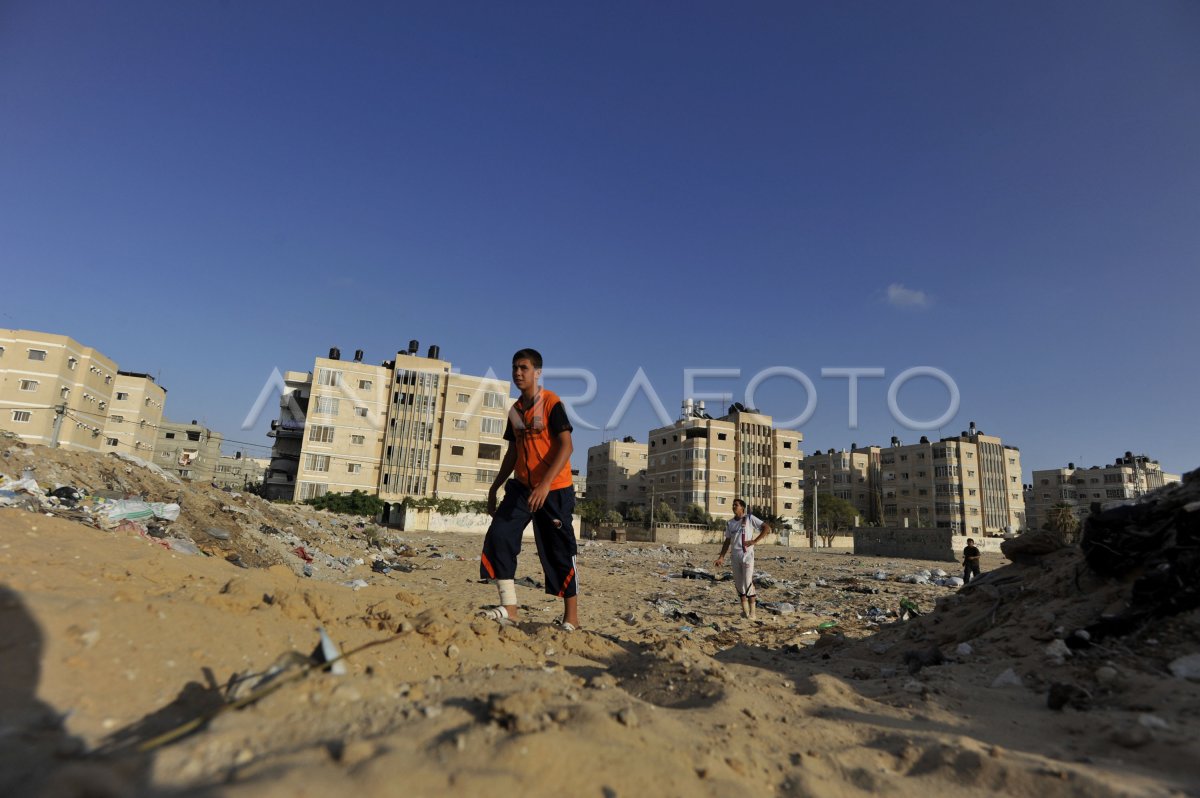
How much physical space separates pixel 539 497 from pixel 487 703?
2.14 meters

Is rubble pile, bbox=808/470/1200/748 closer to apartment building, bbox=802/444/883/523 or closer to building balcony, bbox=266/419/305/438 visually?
building balcony, bbox=266/419/305/438

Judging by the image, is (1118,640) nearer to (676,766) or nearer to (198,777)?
(676,766)

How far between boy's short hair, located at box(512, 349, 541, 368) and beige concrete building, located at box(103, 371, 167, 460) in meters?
66.3

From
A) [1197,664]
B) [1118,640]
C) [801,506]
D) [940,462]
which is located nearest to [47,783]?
[1197,664]

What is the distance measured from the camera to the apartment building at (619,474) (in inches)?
3339

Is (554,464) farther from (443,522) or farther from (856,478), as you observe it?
(856,478)

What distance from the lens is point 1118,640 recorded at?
3.42 metres

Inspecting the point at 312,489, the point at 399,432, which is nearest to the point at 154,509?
the point at 312,489

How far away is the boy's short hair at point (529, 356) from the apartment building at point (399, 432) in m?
44.6

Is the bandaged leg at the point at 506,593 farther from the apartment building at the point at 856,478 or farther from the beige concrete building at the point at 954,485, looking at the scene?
the apartment building at the point at 856,478

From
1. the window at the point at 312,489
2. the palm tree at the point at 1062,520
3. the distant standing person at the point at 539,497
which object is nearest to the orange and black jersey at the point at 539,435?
the distant standing person at the point at 539,497

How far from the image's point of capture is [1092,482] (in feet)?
316

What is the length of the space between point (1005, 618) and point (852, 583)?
32.9 feet

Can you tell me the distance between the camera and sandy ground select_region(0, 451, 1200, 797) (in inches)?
61.4
